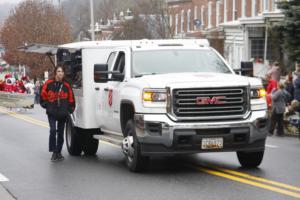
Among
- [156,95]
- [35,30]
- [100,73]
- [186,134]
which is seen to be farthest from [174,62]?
[35,30]

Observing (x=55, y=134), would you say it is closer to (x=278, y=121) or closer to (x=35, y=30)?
(x=278, y=121)

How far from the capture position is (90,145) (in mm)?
14672

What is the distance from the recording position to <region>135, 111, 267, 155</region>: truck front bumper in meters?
10.8

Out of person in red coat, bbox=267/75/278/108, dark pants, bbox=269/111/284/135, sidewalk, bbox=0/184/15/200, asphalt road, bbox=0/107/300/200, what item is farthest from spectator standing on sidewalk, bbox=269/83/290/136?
sidewalk, bbox=0/184/15/200

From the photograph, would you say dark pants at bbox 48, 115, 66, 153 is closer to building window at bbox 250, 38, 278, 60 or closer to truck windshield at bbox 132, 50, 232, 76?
truck windshield at bbox 132, 50, 232, 76

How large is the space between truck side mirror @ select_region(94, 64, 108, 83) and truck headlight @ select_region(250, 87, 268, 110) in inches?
101

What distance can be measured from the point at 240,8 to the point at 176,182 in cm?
3595

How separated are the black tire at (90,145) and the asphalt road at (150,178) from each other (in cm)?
24

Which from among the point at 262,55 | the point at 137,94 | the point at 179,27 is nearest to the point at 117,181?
the point at 137,94

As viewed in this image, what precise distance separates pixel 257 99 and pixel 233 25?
3213cm

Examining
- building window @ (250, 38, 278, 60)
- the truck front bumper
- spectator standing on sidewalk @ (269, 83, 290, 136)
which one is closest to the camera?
the truck front bumper

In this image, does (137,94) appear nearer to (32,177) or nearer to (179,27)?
(32,177)

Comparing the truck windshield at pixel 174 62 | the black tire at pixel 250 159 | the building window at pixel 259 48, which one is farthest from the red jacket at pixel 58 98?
the building window at pixel 259 48

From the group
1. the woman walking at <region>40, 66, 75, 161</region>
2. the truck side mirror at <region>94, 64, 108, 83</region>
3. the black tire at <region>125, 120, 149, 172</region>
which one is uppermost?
the truck side mirror at <region>94, 64, 108, 83</region>
